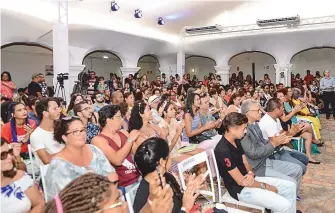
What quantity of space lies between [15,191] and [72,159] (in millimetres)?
428

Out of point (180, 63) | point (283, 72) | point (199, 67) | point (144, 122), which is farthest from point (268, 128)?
point (199, 67)

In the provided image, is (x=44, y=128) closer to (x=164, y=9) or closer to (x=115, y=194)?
(x=115, y=194)

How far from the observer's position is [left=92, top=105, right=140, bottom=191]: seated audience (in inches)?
92.0

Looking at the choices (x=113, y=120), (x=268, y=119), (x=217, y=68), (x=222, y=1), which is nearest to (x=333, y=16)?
(x=222, y=1)

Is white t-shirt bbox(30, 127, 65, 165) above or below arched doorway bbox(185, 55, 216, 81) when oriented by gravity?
below

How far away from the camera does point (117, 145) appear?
245cm

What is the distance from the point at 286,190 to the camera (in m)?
2.61

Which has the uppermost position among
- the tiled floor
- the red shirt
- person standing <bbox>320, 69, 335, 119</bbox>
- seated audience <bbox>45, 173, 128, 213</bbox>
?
person standing <bbox>320, 69, 335, 119</bbox>

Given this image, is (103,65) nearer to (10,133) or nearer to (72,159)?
(10,133)

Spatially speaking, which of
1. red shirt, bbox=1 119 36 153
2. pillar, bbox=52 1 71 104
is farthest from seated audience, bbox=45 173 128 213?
pillar, bbox=52 1 71 104

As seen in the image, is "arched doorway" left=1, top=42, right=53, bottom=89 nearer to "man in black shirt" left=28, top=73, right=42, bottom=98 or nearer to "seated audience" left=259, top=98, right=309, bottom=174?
"man in black shirt" left=28, top=73, right=42, bottom=98

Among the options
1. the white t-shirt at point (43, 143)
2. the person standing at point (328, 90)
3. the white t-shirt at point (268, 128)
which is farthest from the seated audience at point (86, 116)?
the person standing at point (328, 90)

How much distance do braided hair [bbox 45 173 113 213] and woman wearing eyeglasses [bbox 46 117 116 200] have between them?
0.86 m

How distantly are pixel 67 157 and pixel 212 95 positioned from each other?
441 centimetres
